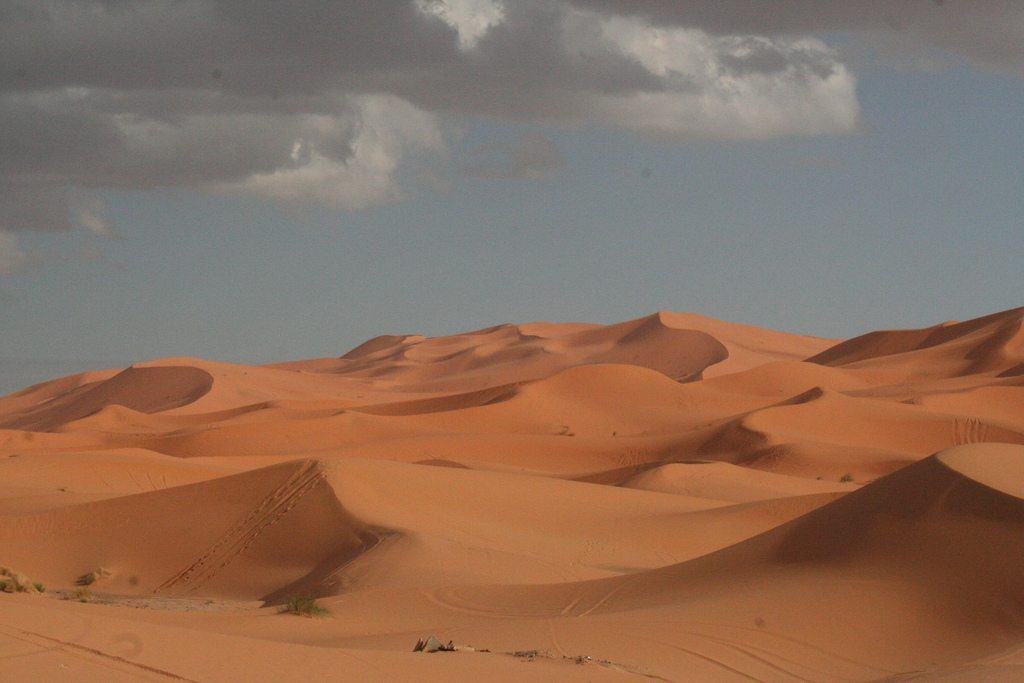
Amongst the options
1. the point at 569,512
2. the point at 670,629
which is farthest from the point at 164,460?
the point at 670,629

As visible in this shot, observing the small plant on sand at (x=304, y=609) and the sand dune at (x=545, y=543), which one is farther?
the small plant on sand at (x=304, y=609)

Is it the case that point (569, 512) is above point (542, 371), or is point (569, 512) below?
below

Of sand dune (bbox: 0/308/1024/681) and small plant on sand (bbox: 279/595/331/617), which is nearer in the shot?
sand dune (bbox: 0/308/1024/681)

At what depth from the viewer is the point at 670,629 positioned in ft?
35.5

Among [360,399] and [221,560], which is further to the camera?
[360,399]

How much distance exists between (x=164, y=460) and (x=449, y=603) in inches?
737

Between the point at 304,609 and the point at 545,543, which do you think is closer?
the point at 304,609

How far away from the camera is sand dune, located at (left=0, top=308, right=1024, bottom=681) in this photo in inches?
372

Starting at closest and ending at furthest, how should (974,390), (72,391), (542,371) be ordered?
(974,390)
(72,391)
(542,371)

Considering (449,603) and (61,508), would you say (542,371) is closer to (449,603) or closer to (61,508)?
(61,508)

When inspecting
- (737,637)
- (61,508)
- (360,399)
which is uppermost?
(360,399)

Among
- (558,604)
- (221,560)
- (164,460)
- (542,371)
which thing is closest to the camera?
(558,604)

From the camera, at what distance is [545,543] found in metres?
19.6

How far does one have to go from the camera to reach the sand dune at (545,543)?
372 inches
